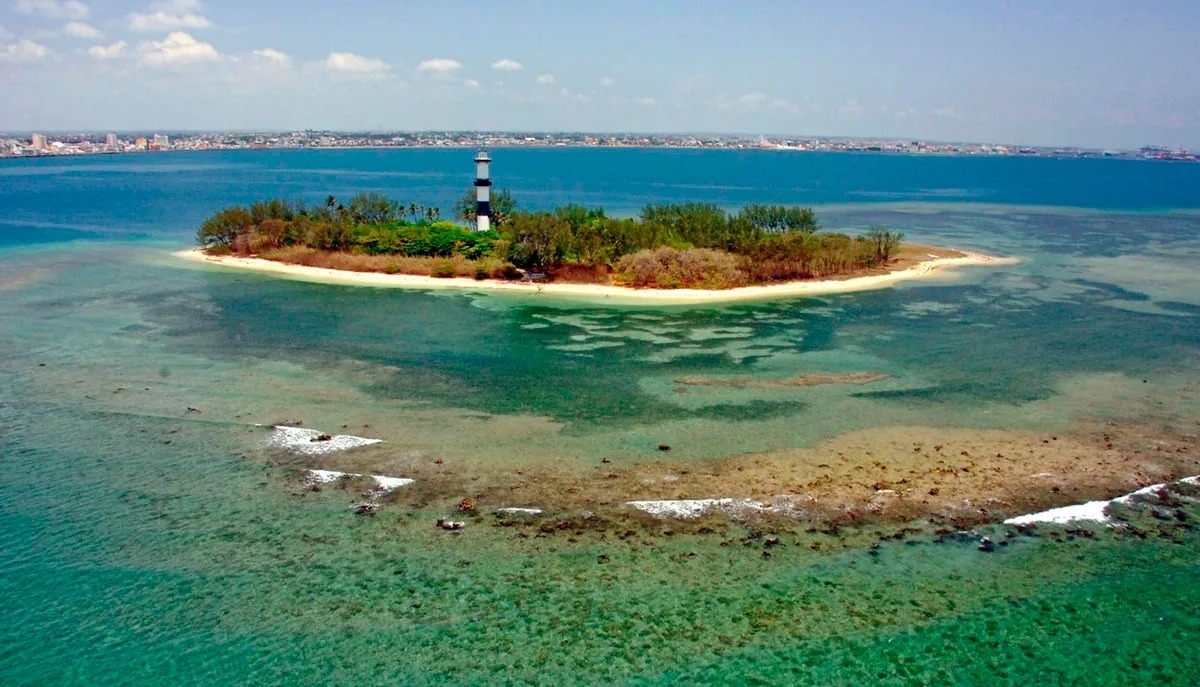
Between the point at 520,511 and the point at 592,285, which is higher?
the point at 592,285

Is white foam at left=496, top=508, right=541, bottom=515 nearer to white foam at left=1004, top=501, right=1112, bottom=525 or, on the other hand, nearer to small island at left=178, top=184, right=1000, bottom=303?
white foam at left=1004, top=501, right=1112, bottom=525

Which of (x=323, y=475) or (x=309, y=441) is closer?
(x=323, y=475)

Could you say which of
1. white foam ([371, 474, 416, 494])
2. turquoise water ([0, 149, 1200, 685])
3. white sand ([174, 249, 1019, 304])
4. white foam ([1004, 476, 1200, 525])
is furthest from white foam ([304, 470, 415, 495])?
white sand ([174, 249, 1019, 304])

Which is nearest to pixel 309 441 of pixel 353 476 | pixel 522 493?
pixel 353 476

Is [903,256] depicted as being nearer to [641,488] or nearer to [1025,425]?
[1025,425]

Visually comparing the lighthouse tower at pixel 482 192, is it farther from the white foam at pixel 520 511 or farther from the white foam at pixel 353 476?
the white foam at pixel 520 511

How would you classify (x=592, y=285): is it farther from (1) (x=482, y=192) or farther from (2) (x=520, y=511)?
(2) (x=520, y=511)
